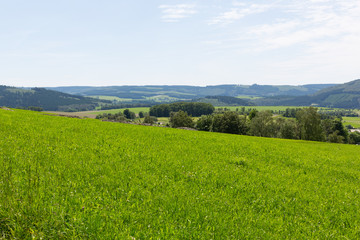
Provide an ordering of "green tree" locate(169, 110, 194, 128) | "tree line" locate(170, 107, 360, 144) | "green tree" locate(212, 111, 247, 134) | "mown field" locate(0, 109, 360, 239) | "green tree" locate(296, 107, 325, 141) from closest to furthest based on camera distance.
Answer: "mown field" locate(0, 109, 360, 239), "green tree" locate(212, 111, 247, 134), "tree line" locate(170, 107, 360, 144), "green tree" locate(296, 107, 325, 141), "green tree" locate(169, 110, 194, 128)

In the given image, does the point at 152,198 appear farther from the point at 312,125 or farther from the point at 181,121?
the point at 181,121

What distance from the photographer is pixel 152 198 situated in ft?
27.2

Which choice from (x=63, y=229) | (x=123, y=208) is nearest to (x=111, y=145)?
(x=123, y=208)

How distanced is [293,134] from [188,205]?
385 ft

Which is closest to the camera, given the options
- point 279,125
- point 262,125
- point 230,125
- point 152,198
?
point 152,198

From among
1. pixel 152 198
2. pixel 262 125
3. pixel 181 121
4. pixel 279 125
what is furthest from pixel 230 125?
pixel 152 198

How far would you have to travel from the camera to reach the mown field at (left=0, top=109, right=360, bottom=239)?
5.92 meters

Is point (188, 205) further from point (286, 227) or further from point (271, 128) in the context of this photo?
point (271, 128)

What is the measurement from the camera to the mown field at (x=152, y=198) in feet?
19.4

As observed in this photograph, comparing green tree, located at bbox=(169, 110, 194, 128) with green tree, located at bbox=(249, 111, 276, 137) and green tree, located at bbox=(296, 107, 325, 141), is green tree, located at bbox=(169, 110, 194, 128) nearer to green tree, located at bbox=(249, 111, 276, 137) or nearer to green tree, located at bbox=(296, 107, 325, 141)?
green tree, located at bbox=(249, 111, 276, 137)

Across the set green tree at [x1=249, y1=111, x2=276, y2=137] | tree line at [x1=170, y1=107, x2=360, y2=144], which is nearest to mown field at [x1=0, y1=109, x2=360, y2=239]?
tree line at [x1=170, y1=107, x2=360, y2=144]

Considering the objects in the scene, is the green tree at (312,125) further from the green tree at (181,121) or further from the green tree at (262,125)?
the green tree at (181,121)

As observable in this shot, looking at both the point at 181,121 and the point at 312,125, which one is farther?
the point at 181,121

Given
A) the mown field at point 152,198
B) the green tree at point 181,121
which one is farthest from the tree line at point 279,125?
the mown field at point 152,198
